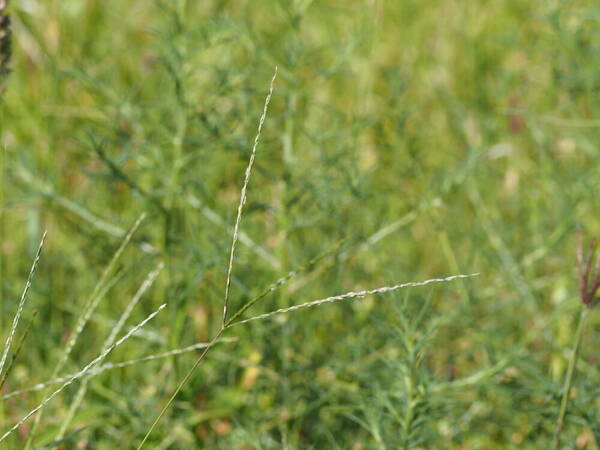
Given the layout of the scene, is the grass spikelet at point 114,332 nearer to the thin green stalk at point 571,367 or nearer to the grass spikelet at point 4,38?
the grass spikelet at point 4,38

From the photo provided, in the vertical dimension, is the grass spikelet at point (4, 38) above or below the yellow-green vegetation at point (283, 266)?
above

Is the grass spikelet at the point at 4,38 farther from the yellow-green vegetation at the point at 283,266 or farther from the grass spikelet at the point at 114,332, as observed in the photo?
the grass spikelet at the point at 114,332

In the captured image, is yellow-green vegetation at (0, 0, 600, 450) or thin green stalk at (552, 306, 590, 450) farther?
yellow-green vegetation at (0, 0, 600, 450)

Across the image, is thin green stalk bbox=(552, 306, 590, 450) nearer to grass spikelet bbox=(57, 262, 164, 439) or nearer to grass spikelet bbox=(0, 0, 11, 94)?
grass spikelet bbox=(57, 262, 164, 439)

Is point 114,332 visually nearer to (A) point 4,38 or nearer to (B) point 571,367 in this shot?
(A) point 4,38

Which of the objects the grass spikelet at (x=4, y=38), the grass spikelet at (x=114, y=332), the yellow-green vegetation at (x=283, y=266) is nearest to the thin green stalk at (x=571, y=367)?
the yellow-green vegetation at (x=283, y=266)

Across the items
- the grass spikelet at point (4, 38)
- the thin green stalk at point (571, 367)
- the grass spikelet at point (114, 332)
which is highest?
the grass spikelet at point (4, 38)

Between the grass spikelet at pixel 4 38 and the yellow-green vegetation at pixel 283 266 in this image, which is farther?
the yellow-green vegetation at pixel 283 266

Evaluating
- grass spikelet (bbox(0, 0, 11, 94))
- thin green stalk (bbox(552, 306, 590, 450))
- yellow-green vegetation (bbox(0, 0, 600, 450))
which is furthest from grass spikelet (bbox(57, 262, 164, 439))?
thin green stalk (bbox(552, 306, 590, 450))

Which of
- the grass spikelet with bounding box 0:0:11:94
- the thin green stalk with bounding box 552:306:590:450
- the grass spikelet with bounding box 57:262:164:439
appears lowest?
the thin green stalk with bounding box 552:306:590:450
